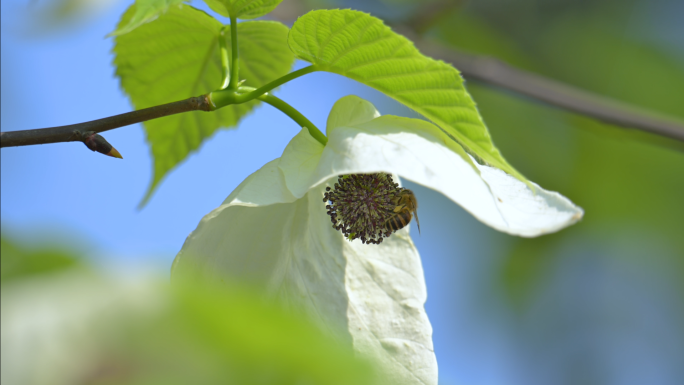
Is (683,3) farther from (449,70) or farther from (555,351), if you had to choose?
(449,70)

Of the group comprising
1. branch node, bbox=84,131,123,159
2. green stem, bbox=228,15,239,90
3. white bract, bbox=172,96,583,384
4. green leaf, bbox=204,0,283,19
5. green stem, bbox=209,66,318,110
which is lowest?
white bract, bbox=172,96,583,384

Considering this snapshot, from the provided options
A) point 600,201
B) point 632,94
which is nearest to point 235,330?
point 600,201

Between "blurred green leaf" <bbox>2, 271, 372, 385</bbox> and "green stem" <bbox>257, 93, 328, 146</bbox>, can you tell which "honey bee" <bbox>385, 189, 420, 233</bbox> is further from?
"blurred green leaf" <bbox>2, 271, 372, 385</bbox>

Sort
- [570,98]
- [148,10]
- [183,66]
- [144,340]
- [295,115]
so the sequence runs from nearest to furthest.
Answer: [144,340], [148,10], [295,115], [183,66], [570,98]

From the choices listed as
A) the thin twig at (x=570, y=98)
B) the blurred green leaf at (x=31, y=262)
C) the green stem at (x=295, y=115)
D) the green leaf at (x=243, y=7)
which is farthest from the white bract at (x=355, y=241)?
the thin twig at (x=570, y=98)

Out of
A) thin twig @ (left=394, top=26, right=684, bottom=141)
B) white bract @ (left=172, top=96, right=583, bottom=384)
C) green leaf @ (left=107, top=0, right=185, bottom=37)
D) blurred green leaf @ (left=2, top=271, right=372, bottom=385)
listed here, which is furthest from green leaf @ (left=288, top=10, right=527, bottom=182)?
thin twig @ (left=394, top=26, right=684, bottom=141)

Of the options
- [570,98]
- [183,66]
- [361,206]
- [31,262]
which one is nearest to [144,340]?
[31,262]

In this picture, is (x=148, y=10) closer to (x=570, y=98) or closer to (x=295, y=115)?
(x=295, y=115)

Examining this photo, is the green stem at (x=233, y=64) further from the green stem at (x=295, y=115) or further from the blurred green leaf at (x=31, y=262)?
the blurred green leaf at (x=31, y=262)
